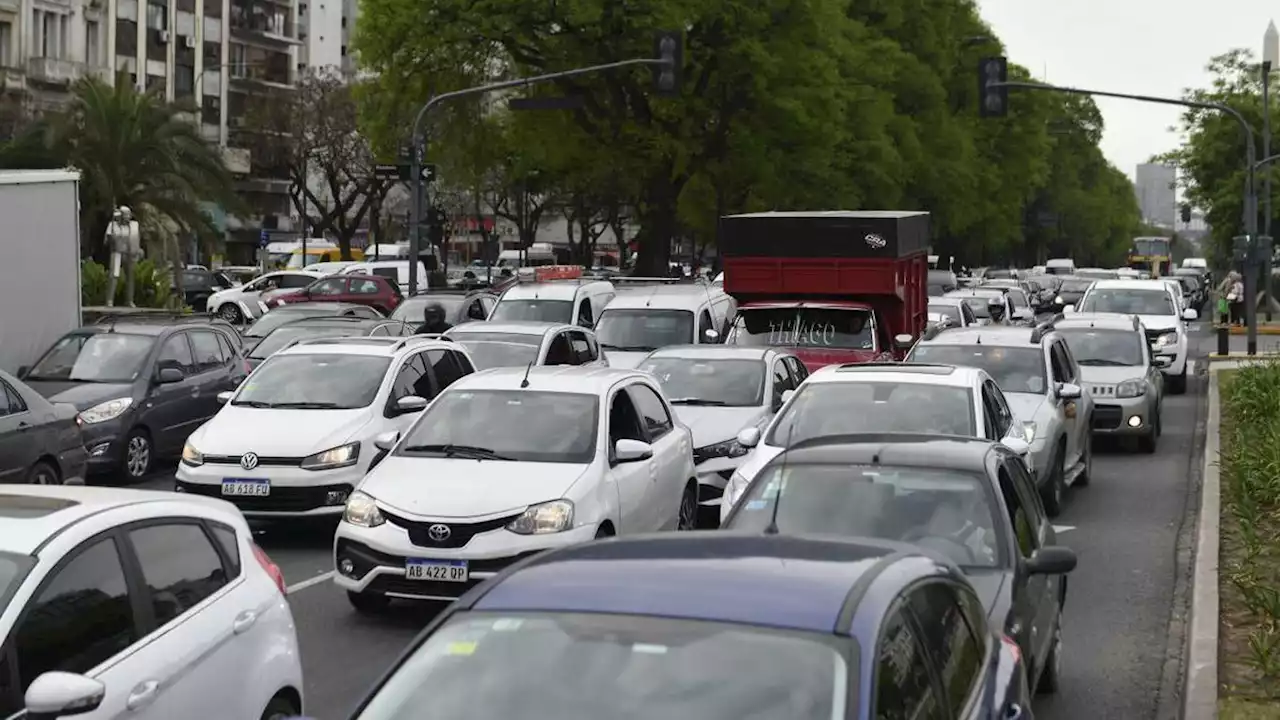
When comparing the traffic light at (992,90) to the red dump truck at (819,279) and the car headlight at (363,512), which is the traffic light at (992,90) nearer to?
the red dump truck at (819,279)

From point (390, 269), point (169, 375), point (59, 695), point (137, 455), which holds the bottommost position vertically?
point (137, 455)

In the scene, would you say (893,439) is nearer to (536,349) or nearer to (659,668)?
(659,668)

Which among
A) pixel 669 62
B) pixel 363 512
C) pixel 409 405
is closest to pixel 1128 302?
pixel 669 62

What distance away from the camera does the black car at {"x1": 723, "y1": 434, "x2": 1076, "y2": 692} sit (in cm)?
838

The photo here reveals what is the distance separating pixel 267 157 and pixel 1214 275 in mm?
59064

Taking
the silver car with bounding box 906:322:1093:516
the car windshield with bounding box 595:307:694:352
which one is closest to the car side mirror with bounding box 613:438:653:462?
the silver car with bounding box 906:322:1093:516

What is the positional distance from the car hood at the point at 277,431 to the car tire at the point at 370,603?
276cm

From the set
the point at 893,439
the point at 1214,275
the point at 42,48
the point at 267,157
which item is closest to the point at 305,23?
the point at 267,157

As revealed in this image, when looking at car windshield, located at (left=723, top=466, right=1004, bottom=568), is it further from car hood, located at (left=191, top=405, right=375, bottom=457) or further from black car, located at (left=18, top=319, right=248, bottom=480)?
black car, located at (left=18, top=319, right=248, bottom=480)

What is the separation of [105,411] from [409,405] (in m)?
4.63

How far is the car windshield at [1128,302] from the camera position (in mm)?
32688

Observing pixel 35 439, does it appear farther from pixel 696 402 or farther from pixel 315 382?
pixel 696 402

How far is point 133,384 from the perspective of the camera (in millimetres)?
19094

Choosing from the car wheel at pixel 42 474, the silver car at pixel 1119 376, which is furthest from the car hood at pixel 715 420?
the silver car at pixel 1119 376
